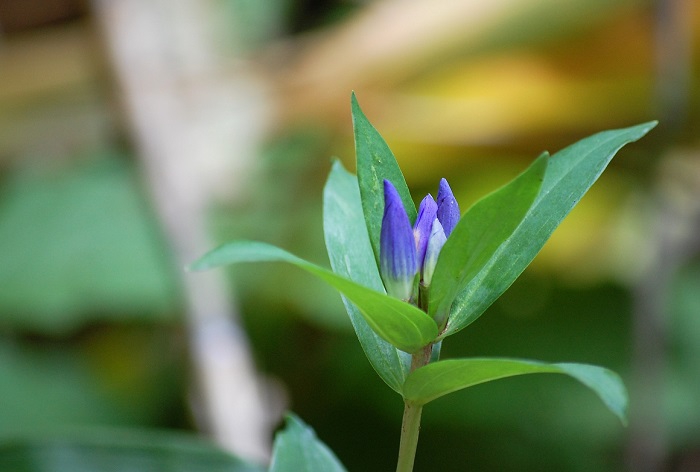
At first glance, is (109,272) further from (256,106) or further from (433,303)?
(433,303)

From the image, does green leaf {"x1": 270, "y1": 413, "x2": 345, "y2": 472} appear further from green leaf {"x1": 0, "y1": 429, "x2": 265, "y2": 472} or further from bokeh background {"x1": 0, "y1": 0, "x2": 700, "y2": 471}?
bokeh background {"x1": 0, "y1": 0, "x2": 700, "y2": 471}

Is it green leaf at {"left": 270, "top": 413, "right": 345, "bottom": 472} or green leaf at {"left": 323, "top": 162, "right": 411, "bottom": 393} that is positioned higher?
green leaf at {"left": 323, "top": 162, "right": 411, "bottom": 393}

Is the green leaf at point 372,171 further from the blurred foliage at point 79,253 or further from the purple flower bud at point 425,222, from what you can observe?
the blurred foliage at point 79,253

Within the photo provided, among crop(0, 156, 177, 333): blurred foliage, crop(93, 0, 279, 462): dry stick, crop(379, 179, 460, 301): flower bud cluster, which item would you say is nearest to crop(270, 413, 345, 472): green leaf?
crop(379, 179, 460, 301): flower bud cluster

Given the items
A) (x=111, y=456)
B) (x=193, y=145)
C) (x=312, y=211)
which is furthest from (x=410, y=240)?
(x=193, y=145)

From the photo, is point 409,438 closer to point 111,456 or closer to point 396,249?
point 396,249
